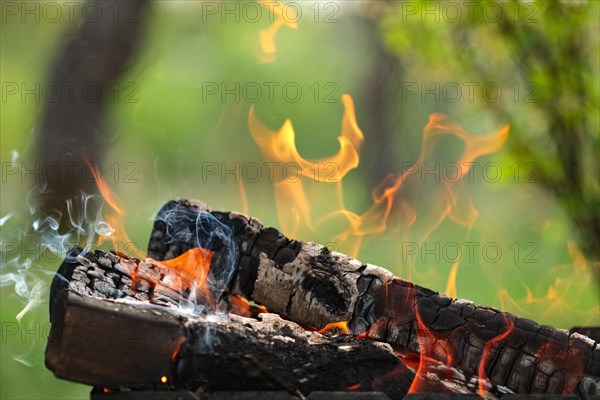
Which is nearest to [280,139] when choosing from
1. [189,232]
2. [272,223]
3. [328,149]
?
[189,232]

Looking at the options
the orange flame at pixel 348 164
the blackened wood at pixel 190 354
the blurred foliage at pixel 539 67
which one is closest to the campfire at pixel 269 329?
the blackened wood at pixel 190 354

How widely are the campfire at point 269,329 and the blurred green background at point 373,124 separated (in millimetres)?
517

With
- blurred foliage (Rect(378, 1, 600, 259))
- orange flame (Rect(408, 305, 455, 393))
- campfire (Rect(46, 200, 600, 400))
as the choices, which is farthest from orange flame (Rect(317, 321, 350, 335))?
blurred foliage (Rect(378, 1, 600, 259))

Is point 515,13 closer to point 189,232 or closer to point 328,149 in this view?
point 189,232

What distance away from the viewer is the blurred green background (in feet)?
18.7

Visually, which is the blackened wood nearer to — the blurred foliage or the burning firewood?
the burning firewood

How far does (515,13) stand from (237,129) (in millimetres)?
14233

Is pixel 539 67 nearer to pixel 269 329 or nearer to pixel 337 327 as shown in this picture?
pixel 337 327

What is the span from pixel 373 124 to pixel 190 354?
13728 mm

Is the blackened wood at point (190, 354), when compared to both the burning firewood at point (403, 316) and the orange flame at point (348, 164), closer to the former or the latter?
→ the burning firewood at point (403, 316)

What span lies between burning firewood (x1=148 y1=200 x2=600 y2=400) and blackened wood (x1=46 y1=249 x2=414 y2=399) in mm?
297

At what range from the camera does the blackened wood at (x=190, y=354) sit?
2256 millimetres

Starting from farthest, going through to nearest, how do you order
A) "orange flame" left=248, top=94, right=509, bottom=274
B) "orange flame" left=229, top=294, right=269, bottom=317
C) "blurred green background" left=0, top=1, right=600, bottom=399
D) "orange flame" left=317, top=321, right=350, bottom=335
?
1. "blurred green background" left=0, top=1, right=600, bottom=399
2. "orange flame" left=248, top=94, right=509, bottom=274
3. "orange flame" left=229, top=294, right=269, bottom=317
4. "orange flame" left=317, top=321, right=350, bottom=335

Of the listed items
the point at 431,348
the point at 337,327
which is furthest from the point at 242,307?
the point at 431,348
